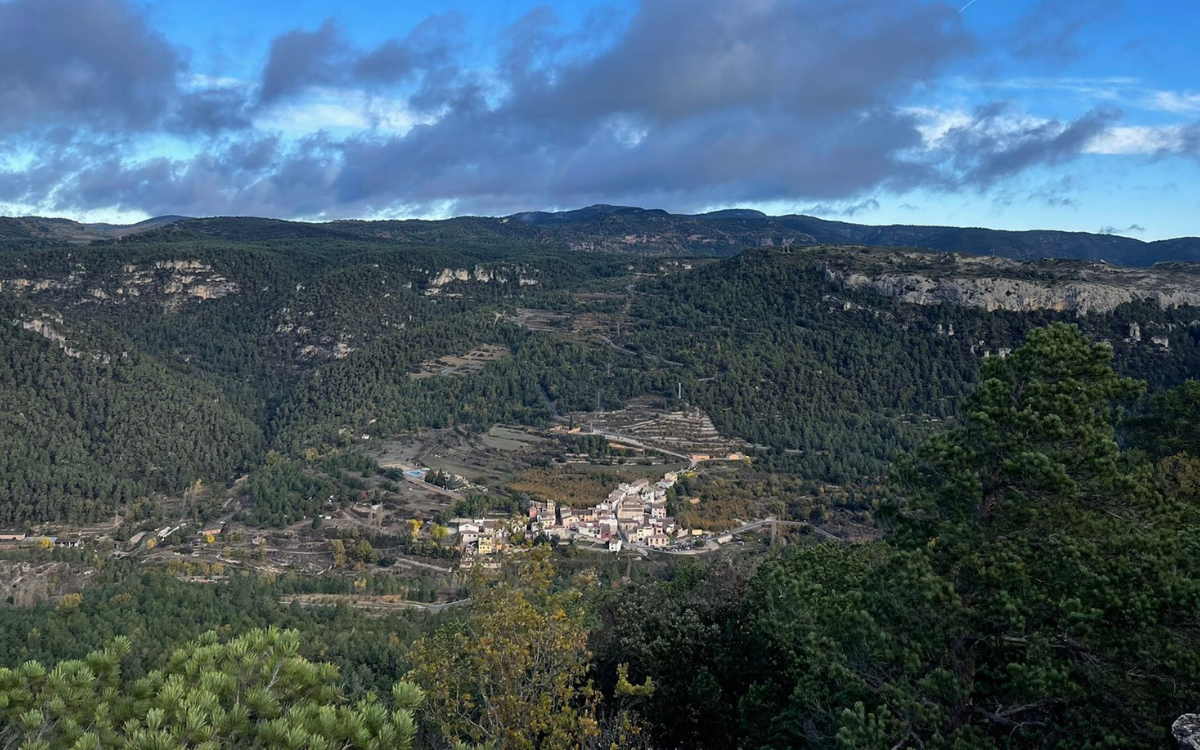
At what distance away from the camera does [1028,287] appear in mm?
87625

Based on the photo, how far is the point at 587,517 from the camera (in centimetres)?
5388

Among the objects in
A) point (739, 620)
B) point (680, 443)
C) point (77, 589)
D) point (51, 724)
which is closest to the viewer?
point (51, 724)

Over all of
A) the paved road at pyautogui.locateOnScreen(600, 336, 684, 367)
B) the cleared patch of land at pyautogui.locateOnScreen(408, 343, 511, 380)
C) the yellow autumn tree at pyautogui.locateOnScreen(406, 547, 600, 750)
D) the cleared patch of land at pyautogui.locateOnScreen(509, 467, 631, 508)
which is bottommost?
the cleared patch of land at pyautogui.locateOnScreen(509, 467, 631, 508)

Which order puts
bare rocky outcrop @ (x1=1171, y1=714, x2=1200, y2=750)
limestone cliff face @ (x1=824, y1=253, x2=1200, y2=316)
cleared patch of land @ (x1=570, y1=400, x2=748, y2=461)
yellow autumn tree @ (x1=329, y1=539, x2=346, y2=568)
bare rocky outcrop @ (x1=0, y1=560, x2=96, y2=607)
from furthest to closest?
limestone cliff face @ (x1=824, y1=253, x2=1200, y2=316) → cleared patch of land @ (x1=570, y1=400, x2=748, y2=461) → yellow autumn tree @ (x1=329, y1=539, x2=346, y2=568) → bare rocky outcrop @ (x1=0, y1=560, x2=96, y2=607) → bare rocky outcrop @ (x1=1171, y1=714, x2=1200, y2=750)

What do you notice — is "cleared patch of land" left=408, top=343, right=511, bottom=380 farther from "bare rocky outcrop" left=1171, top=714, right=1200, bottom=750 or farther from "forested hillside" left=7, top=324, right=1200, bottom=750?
"bare rocky outcrop" left=1171, top=714, right=1200, bottom=750

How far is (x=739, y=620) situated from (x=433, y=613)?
25698mm

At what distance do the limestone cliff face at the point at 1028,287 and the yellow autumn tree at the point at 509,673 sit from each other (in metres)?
88.2

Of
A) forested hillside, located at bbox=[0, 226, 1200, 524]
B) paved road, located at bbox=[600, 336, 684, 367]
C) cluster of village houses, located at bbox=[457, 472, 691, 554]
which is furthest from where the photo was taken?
paved road, located at bbox=[600, 336, 684, 367]

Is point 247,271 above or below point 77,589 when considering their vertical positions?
above

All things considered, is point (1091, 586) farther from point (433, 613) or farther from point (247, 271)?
point (247, 271)

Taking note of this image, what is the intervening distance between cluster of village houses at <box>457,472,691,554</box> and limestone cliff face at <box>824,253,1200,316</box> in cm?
5207

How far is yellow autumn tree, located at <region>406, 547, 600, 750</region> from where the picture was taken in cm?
1109

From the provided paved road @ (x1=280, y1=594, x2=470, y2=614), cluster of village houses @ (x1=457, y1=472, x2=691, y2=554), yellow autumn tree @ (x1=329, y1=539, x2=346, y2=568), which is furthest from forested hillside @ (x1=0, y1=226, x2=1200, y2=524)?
paved road @ (x1=280, y1=594, x2=470, y2=614)

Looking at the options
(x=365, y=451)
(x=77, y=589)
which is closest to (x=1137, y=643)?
(x=77, y=589)
